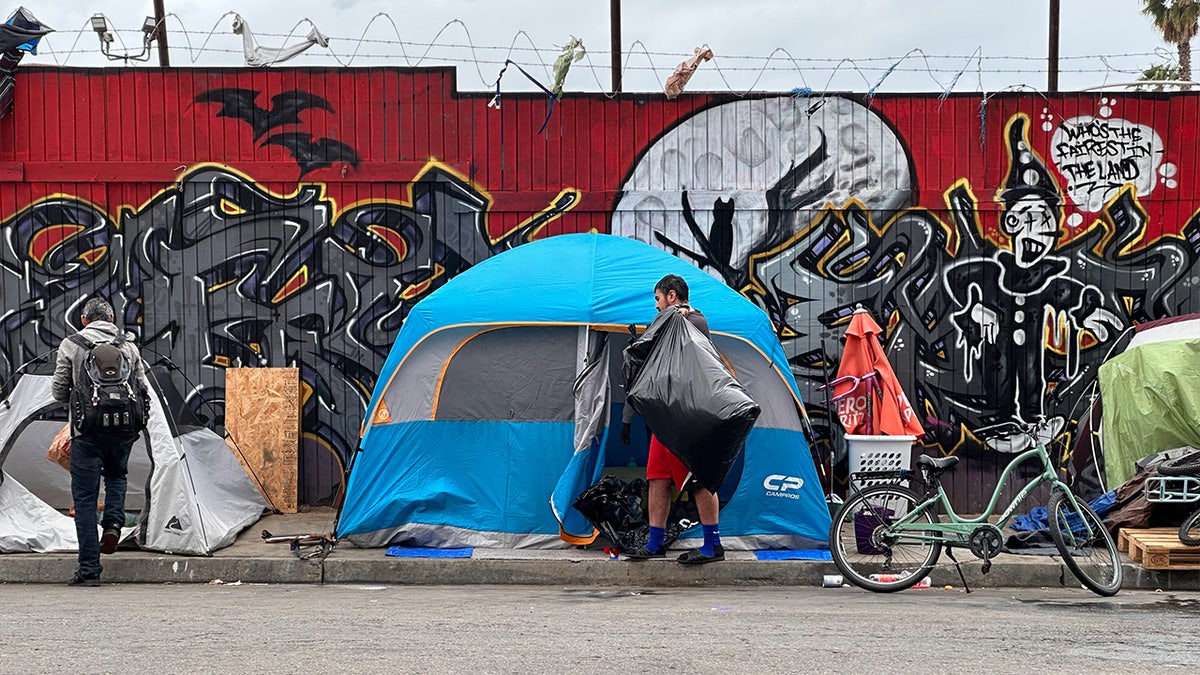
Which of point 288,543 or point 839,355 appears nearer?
point 288,543

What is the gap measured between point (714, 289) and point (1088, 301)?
3744mm

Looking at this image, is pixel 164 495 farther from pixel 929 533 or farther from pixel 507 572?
pixel 929 533

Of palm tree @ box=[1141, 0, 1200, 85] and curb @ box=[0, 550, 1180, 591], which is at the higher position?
palm tree @ box=[1141, 0, 1200, 85]

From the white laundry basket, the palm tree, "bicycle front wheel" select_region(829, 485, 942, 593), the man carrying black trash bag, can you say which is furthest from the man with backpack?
the palm tree

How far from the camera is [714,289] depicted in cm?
914

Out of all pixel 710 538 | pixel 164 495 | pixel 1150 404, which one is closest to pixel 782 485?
pixel 710 538

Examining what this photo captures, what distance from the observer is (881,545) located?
7.99 metres

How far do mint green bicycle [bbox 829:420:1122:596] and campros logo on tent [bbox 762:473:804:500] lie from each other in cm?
75

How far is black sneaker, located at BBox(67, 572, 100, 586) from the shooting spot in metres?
8.12

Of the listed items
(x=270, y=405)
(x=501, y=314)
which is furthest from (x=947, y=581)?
(x=270, y=405)

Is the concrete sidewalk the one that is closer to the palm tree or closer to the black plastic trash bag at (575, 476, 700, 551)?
the black plastic trash bag at (575, 476, 700, 551)

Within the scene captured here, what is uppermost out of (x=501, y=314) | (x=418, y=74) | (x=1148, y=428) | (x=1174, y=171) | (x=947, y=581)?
(x=418, y=74)

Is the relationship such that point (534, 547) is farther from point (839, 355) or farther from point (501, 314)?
point (839, 355)

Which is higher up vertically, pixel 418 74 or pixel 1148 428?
pixel 418 74
